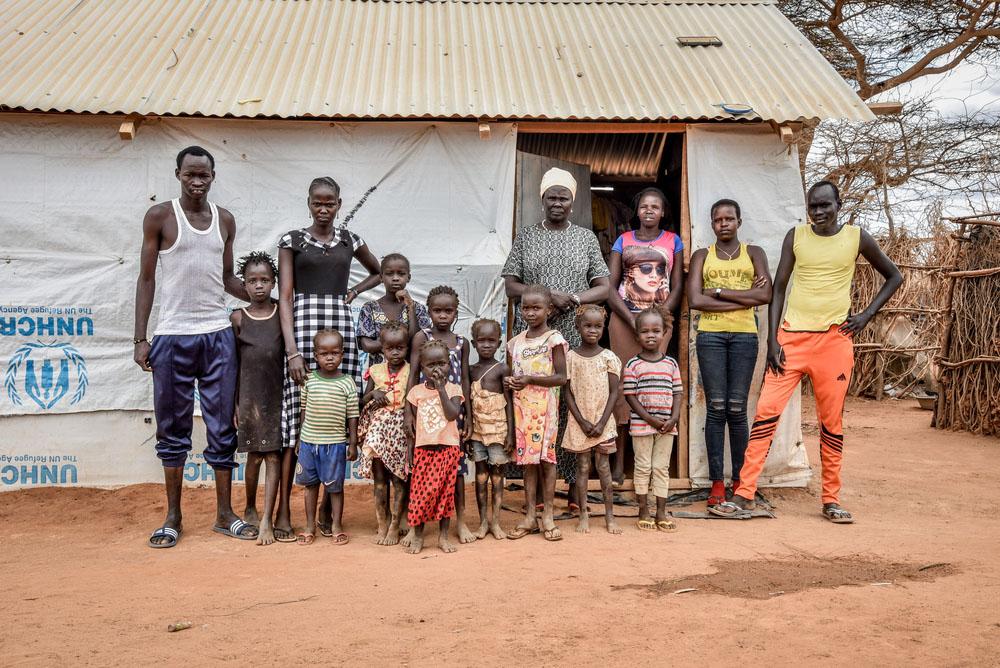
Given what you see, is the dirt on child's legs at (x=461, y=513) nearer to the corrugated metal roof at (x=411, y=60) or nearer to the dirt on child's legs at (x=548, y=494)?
the dirt on child's legs at (x=548, y=494)

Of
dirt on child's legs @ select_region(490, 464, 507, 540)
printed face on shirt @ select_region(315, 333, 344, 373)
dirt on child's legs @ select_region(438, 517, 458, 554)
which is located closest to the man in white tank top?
printed face on shirt @ select_region(315, 333, 344, 373)

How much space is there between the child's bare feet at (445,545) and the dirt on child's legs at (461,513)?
0.35ft

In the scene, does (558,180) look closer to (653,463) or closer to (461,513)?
(653,463)

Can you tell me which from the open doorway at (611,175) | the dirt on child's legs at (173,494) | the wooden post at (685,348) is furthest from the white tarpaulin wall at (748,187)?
the dirt on child's legs at (173,494)

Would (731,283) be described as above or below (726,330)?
above

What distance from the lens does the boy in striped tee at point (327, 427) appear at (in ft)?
13.4

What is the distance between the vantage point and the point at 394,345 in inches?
160

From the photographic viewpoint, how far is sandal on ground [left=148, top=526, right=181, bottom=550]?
4.05 meters

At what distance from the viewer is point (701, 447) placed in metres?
5.33

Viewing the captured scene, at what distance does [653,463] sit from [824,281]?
1.45 meters

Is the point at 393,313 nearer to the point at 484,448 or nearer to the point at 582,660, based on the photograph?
the point at 484,448

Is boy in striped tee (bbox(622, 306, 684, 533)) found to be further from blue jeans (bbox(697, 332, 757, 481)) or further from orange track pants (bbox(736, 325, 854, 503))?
orange track pants (bbox(736, 325, 854, 503))

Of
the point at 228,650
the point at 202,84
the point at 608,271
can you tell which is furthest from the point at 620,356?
the point at 202,84

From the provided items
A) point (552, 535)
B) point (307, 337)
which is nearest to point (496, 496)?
point (552, 535)
